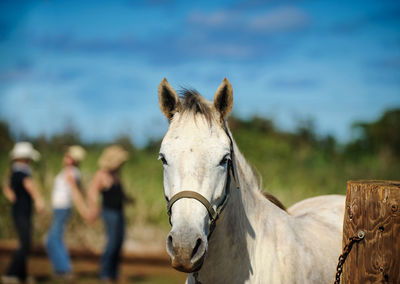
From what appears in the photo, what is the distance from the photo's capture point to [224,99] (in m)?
2.38

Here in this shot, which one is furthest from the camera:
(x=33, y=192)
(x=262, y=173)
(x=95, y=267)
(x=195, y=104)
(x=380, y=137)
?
(x=380, y=137)

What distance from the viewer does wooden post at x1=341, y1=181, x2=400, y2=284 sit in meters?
1.99

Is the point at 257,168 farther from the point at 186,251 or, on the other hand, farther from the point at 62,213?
the point at 186,251

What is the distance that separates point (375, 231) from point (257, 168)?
9.20 metres

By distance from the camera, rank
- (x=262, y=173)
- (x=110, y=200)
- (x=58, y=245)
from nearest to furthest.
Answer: (x=110, y=200) < (x=58, y=245) < (x=262, y=173)

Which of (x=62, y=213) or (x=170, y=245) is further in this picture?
(x=62, y=213)

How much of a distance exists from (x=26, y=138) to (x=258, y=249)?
43.8ft

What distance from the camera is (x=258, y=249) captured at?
2439mm

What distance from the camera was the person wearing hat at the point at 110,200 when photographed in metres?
6.66

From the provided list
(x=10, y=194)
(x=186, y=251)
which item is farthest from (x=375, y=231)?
(x=10, y=194)

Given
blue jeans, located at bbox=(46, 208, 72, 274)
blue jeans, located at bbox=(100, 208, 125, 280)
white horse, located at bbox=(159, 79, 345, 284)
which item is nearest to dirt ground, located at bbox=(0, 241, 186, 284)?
blue jeans, located at bbox=(46, 208, 72, 274)

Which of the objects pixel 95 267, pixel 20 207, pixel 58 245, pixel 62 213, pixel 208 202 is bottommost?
pixel 95 267

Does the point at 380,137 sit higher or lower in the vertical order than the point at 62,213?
higher

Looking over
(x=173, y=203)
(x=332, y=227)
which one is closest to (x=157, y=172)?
(x=332, y=227)
